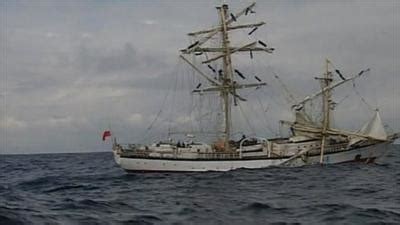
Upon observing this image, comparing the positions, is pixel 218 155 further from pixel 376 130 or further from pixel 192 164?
pixel 376 130

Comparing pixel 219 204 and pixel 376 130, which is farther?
pixel 376 130

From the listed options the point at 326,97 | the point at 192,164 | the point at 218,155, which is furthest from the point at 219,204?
the point at 326,97

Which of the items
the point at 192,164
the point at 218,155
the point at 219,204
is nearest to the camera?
the point at 219,204

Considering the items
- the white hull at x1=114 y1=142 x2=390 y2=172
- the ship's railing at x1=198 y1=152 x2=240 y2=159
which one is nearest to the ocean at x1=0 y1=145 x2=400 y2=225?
the white hull at x1=114 y1=142 x2=390 y2=172

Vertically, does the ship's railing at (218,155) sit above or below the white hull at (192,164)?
above

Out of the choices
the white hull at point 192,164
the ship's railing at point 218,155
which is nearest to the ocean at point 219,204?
the white hull at point 192,164

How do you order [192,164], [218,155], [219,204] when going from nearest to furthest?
[219,204] < [192,164] < [218,155]

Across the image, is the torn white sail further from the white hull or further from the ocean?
the ocean

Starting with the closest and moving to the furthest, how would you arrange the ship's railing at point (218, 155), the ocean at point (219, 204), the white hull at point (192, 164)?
the ocean at point (219, 204) < the white hull at point (192, 164) < the ship's railing at point (218, 155)

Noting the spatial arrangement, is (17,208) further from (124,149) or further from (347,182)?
(124,149)

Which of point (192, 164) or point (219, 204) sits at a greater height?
point (192, 164)

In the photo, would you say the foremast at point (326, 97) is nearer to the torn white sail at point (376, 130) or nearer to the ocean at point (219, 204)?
the torn white sail at point (376, 130)

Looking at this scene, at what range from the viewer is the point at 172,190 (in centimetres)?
4600

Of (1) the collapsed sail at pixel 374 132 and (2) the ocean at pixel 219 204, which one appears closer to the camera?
(2) the ocean at pixel 219 204
